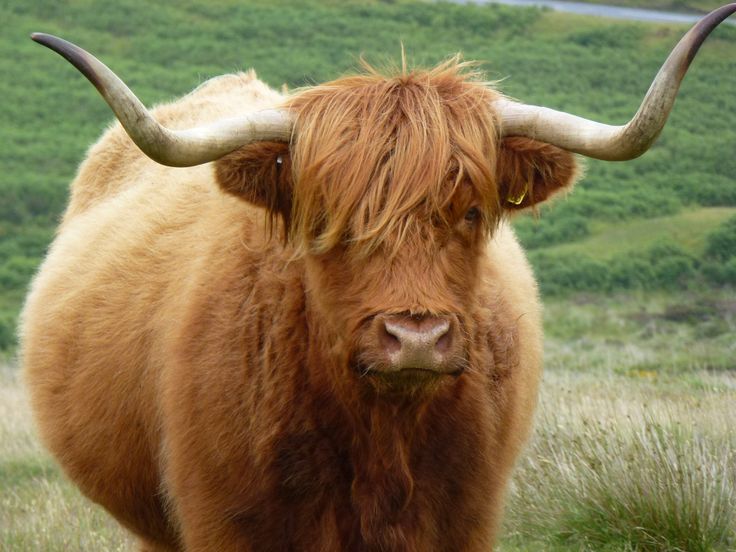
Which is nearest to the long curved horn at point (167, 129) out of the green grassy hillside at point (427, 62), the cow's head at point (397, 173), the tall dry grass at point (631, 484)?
the cow's head at point (397, 173)

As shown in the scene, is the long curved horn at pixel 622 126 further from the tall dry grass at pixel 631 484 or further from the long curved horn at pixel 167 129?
the tall dry grass at pixel 631 484

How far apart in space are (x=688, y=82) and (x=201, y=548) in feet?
111

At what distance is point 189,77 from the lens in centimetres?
4066

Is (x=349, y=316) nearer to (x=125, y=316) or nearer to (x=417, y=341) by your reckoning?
(x=417, y=341)

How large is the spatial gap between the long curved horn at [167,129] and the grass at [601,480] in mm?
3011

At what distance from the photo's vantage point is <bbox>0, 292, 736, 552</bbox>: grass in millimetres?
5965

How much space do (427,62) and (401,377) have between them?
104 feet

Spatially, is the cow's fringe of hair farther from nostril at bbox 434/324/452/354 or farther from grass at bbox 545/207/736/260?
grass at bbox 545/207/736/260

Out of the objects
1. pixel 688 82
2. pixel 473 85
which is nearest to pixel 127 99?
pixel 473 85

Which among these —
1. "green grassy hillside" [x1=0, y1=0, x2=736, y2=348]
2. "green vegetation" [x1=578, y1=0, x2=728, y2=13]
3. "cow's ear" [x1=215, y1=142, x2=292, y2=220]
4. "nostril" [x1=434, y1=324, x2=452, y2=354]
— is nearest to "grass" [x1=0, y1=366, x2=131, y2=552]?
"cow's ear" [x1=215, y1=142, x2=292, y2=220]

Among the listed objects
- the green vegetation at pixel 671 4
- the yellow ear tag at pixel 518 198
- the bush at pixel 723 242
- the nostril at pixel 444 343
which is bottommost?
the bush at pixel 723 242

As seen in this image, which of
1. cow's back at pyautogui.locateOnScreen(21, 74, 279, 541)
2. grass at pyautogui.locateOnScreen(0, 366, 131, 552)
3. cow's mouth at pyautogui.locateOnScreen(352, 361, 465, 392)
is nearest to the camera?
cow's mouth at pyautogui.locateOnScreen(352, 361, 465, 392)

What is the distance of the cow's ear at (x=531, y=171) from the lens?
4426 millimetres

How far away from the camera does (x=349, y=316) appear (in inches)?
162
